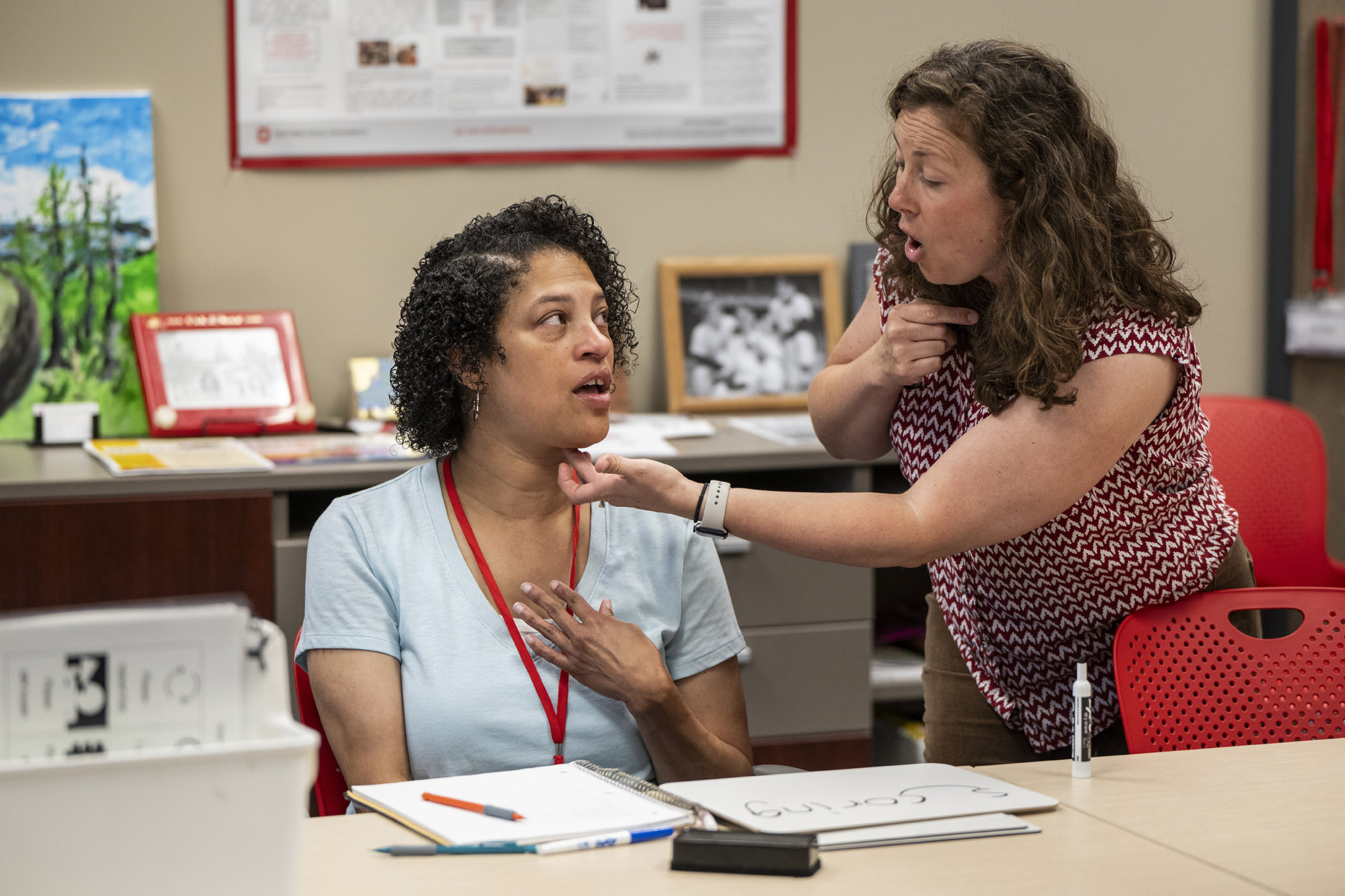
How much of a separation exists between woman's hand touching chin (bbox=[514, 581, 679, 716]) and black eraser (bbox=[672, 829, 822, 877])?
0.41 m

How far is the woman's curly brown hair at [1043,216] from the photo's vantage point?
58.5 inches

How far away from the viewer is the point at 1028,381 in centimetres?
148

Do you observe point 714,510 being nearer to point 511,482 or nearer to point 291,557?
point 511,482

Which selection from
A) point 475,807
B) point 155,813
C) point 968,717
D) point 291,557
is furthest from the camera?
point 291,557

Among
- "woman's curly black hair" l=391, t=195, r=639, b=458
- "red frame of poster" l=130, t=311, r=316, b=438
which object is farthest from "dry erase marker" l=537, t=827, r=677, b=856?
"red frame of poster" l=130, t=311, r=316, b=438

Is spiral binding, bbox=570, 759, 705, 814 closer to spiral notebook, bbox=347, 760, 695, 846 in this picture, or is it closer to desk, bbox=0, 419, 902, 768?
spiral notebook, bbox=347, 760, 695, 846

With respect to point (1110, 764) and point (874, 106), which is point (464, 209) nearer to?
point (874, 106)

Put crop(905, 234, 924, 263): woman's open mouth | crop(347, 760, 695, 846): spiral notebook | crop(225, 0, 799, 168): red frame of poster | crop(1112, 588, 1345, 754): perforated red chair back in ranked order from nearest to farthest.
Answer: crop(347, 760, 695, 846): spiral notebook
crop(905, 234, 924, 263): woman's open mouth
crop(1112, 588, 1345, 754): perforated red chair back
crop(225, 0, 799, 168): red frame of poster

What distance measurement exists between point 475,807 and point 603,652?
0.32 metres

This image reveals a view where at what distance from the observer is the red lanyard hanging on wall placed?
10.7 ft

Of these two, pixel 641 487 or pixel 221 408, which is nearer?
pixel 641 487

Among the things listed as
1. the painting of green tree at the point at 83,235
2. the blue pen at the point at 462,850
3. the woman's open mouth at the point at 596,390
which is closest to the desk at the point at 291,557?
the painting of green tree at the point at 83,235

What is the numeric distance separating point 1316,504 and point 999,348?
1.60 meters

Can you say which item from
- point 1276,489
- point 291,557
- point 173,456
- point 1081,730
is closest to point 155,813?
point 1081,730
